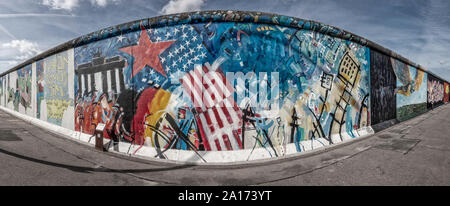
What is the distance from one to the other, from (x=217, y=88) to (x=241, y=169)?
7.60ft

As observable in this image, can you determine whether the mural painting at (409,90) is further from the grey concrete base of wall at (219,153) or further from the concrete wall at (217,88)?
the grey concrete base of wall at (219,153)

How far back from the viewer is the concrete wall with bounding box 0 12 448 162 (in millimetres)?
5059

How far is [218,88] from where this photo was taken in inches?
198

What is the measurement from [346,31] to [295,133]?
16.7 feet

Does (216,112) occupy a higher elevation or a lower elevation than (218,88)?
lower

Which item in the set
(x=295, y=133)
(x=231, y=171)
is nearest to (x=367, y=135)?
(x=295, y=133)

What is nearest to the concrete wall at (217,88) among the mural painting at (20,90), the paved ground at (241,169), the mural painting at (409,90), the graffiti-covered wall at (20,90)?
the paved ground at (241,169)

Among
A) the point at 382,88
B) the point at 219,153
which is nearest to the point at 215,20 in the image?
the point at 219,153

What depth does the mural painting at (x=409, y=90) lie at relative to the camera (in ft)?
40.1

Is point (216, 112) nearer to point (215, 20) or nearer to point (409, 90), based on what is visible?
point (215, 20)

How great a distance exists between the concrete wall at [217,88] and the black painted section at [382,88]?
278 cm

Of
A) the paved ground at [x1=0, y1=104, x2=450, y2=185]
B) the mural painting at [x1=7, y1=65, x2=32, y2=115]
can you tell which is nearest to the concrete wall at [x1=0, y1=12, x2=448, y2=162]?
the paved ground at [x1=0, y1=104, x2=450, y2=185]

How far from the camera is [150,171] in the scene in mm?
4285
